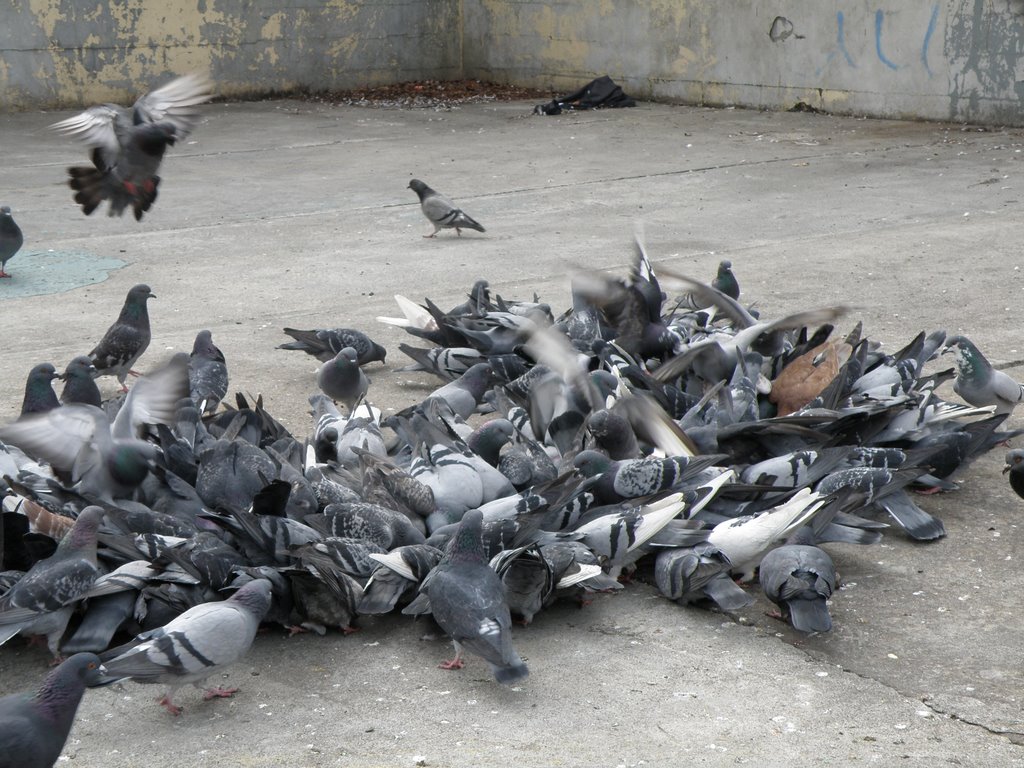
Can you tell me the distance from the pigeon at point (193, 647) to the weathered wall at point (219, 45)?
15655 mm

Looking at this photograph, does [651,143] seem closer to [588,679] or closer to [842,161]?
[842,161]

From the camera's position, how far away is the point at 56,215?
33.1 ft

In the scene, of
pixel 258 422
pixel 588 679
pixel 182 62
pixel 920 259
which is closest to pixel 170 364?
pixel 258 422

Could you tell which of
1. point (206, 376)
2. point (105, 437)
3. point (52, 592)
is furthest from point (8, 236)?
point (52, 592)

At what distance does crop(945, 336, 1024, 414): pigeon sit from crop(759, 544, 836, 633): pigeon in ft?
5.85

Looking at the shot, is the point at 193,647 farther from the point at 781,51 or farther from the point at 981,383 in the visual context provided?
the point at 781,51

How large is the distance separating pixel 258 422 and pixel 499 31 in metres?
15.8

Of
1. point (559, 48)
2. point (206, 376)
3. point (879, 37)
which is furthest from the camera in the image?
point (559, 48)

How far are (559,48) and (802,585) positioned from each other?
1605cm

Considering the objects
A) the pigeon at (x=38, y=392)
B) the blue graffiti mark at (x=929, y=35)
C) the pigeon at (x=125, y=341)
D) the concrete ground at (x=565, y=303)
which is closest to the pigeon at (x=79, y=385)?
the pigeon at (x=38, y=392)

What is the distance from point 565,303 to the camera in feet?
23.6

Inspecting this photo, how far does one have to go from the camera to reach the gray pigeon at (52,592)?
329 centimetres

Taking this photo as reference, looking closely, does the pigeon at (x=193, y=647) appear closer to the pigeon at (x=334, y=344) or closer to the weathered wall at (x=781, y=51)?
the pigeon at (x=334, y=344)

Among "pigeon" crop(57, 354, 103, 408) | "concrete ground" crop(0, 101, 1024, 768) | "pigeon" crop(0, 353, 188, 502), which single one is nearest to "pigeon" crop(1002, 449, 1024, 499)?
"concrete ground" crop(0, 101, 1024, 768)
